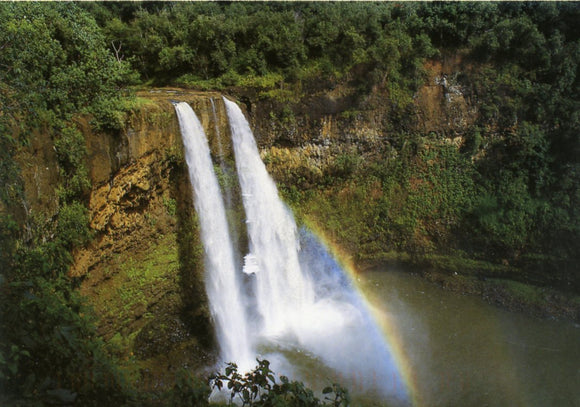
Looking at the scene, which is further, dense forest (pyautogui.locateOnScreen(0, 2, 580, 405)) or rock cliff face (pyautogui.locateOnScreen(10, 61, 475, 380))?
dense forest (pyautogui.locateOnScreen(0, 2, 580, 405))

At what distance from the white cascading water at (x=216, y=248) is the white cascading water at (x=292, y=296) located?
0.84 m

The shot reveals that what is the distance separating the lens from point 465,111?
51.4 ft

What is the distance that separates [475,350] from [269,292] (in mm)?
6820

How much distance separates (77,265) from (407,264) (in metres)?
12.3

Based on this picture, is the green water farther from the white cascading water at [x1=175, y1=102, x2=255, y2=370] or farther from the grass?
the grass

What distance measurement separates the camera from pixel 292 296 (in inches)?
519

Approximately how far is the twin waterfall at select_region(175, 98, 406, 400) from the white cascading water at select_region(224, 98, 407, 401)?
0.03m

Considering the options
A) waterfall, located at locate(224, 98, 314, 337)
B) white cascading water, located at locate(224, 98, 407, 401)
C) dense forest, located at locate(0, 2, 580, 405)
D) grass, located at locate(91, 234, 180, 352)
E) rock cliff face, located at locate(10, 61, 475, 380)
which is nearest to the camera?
rock cliff face, located at locate(10, 61, 475, 380)

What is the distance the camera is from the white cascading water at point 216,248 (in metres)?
10.8

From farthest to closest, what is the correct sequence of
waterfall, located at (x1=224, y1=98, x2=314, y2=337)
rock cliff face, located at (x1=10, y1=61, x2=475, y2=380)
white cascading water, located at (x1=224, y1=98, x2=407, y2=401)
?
1. waterfall, located at (x1=224, y1=98, x2=314, y2=337)
2. white cascading water, located at (x1=224, y1=98, x2=407, y2=401)
3. rock cliff face, located at (x1=10, y1=61, x2=475, y2=380)

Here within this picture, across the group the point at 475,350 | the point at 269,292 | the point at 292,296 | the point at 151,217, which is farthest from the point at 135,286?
the point at 475,350

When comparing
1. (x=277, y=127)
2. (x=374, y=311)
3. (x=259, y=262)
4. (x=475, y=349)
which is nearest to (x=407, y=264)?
(x=374, y=311)

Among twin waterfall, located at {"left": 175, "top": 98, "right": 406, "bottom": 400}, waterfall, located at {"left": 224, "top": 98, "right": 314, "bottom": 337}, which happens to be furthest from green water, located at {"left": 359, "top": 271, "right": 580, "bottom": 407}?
waterfall, located at {"left": 224, "top": 98, "right": 314, "bottom": 337}

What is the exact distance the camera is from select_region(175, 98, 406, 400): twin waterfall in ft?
35.4
